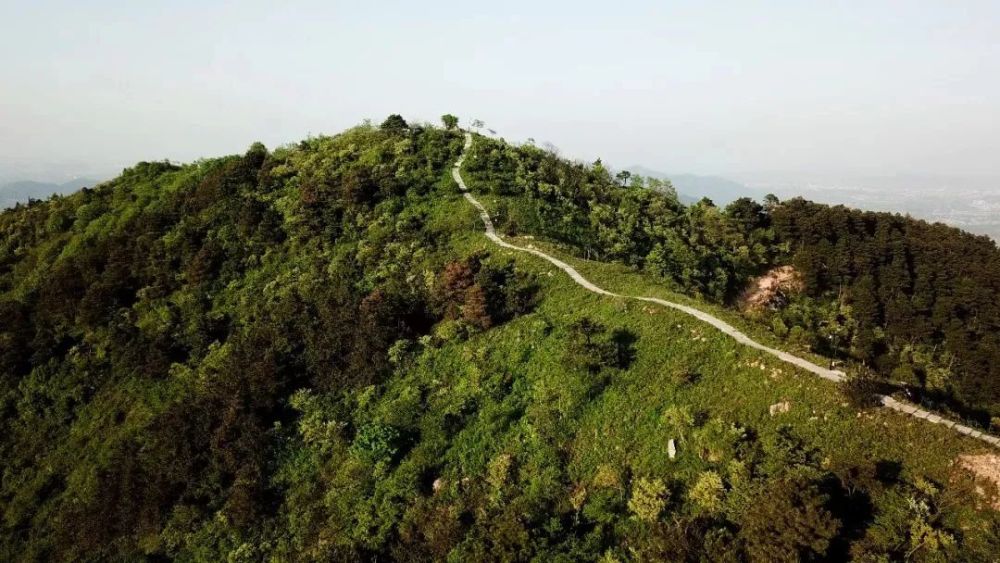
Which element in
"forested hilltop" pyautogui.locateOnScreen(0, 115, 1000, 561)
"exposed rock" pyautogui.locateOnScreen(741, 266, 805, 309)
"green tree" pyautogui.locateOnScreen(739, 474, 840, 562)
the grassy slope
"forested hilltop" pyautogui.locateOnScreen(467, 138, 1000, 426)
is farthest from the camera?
"exposed rock" pyautogui.locateOnScreen(741, 266, 805, 309)

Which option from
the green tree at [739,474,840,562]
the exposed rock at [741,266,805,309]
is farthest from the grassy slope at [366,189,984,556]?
the exposed rock at [741,266,805,309]

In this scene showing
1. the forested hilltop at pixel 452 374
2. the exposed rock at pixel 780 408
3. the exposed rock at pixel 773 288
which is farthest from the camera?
the exposed rock at pixel 773 288

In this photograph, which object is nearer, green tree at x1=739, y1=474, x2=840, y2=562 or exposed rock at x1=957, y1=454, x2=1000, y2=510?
green tree at x1=739, y1=474, x2=840, y2=562

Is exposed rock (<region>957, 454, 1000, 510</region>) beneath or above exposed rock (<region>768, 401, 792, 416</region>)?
beneath

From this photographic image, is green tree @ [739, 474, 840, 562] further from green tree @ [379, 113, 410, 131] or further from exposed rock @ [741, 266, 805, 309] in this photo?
green tree @ [379, 113, 410, 131]

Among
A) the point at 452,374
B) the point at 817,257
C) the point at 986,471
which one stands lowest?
the point at 452,374

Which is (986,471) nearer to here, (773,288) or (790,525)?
(790,525)

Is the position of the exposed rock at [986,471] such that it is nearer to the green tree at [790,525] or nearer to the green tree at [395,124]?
the green tree at [790,525]

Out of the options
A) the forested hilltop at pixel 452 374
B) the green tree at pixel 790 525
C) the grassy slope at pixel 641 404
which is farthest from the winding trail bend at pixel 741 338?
the green tree at pixel 790 525

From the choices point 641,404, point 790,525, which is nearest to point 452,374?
point 641,404
